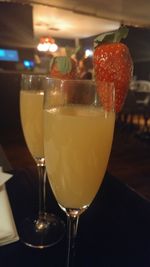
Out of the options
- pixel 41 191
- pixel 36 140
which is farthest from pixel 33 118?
pixel 41 191

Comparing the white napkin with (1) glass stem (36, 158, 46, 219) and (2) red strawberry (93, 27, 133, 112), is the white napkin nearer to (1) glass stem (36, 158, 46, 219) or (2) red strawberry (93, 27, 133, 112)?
(1) glass stem (36, 158, 46, 219)

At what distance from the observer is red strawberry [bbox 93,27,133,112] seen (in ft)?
1.56

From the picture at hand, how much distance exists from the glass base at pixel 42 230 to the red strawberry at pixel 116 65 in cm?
29

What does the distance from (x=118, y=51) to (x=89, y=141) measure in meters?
0.18

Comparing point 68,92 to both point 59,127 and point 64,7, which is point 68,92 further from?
point 64,7

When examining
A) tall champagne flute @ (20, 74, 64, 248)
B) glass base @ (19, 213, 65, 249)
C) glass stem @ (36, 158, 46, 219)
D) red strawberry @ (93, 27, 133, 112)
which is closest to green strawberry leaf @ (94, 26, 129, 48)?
red strawberry @ (93, 27, 133, 112)

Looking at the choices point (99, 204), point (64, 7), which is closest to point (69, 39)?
point (64, 7)

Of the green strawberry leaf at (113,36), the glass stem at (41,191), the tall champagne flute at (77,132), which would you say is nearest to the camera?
the tall champagne flute at (77,132)

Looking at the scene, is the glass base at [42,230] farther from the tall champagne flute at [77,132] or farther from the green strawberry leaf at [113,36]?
the green strawberry leaf at [113,36]

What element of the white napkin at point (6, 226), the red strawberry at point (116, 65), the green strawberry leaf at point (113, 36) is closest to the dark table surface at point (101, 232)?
the white napkin at point (6, 226)

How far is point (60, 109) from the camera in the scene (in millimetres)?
408

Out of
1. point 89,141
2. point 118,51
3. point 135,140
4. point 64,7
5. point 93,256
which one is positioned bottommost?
point 135,140

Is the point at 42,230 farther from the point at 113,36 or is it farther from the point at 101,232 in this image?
the point at 113,36

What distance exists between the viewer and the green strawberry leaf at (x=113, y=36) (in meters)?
0.50
